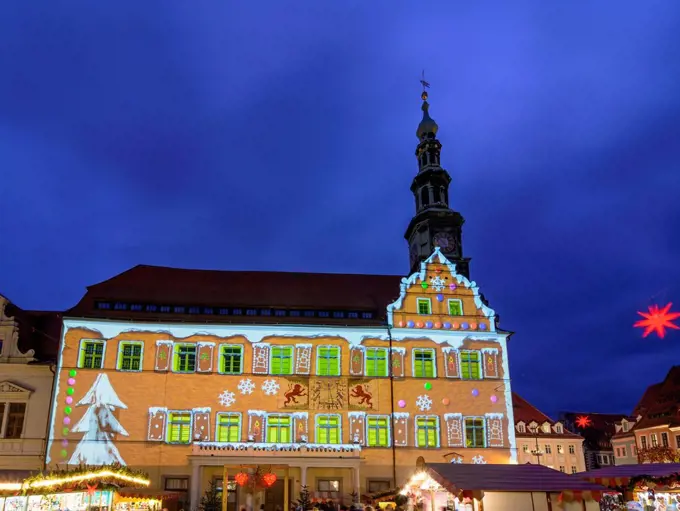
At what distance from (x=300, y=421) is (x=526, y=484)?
17180 mm

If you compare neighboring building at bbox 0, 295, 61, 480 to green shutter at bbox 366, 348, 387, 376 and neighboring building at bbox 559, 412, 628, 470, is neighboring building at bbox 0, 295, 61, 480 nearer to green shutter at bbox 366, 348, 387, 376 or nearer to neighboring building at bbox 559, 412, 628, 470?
green shutter at bbox 366, 348, 387, 376

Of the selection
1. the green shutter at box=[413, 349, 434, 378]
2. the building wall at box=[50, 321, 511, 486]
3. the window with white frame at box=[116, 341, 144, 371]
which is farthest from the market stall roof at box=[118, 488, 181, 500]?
the green shutter at box=[413, 349, 434, 378]

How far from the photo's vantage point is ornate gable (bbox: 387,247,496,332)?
34.7 metres

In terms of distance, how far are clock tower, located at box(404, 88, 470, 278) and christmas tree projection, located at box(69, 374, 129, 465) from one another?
18.8m

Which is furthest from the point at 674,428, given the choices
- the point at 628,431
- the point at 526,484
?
the point at 526,484

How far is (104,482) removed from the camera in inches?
814

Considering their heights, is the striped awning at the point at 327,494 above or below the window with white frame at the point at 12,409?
below

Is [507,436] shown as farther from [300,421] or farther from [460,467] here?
[460,467]

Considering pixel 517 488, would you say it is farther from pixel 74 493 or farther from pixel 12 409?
pixel 12 409

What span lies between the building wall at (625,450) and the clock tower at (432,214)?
3547 cm

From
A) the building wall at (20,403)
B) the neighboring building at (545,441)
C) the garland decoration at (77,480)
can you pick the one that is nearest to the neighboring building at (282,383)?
the building wall at (20,403)

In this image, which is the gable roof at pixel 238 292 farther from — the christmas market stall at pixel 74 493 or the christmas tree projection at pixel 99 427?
the christmas market stall at pixel 74 493

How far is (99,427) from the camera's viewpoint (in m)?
30.9

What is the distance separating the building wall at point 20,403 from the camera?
30.7m
